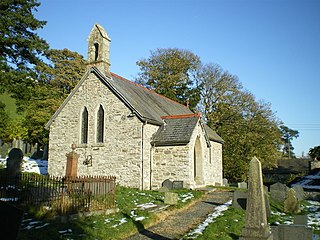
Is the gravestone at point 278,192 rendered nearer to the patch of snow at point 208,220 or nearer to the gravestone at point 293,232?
the patch of snow at point 208,220

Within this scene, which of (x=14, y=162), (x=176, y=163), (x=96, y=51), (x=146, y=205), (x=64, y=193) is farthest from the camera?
(x=96, y=51)

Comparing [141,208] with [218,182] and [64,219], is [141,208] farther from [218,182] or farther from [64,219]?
[218,182]

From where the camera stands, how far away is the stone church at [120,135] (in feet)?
62.8

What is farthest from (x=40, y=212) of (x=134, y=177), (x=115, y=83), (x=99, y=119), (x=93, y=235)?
(x=115, y=83)

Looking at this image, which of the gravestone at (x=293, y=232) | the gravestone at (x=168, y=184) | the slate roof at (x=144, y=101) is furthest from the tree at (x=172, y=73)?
the gravestone at (x=293, y=232)

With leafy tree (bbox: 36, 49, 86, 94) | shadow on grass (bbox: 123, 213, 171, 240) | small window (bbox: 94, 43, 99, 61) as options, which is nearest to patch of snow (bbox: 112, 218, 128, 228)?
shadow on grass (bbox: 123, 213, 171, 240)

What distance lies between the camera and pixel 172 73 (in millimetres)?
42438

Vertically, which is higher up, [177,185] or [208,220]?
[177,185]

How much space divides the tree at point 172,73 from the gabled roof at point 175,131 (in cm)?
1981

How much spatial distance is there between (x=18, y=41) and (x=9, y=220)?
2050 cm

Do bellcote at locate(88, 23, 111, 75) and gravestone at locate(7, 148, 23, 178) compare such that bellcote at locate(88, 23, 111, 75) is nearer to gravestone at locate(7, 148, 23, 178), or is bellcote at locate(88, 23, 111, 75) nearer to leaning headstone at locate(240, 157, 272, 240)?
gravestone at locate(7, 148, 23, 178)

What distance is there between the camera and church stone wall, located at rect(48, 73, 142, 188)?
19188 millimetres

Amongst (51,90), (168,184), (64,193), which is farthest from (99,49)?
(51,90)

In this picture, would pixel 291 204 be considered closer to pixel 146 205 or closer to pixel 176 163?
pixel 146 205
